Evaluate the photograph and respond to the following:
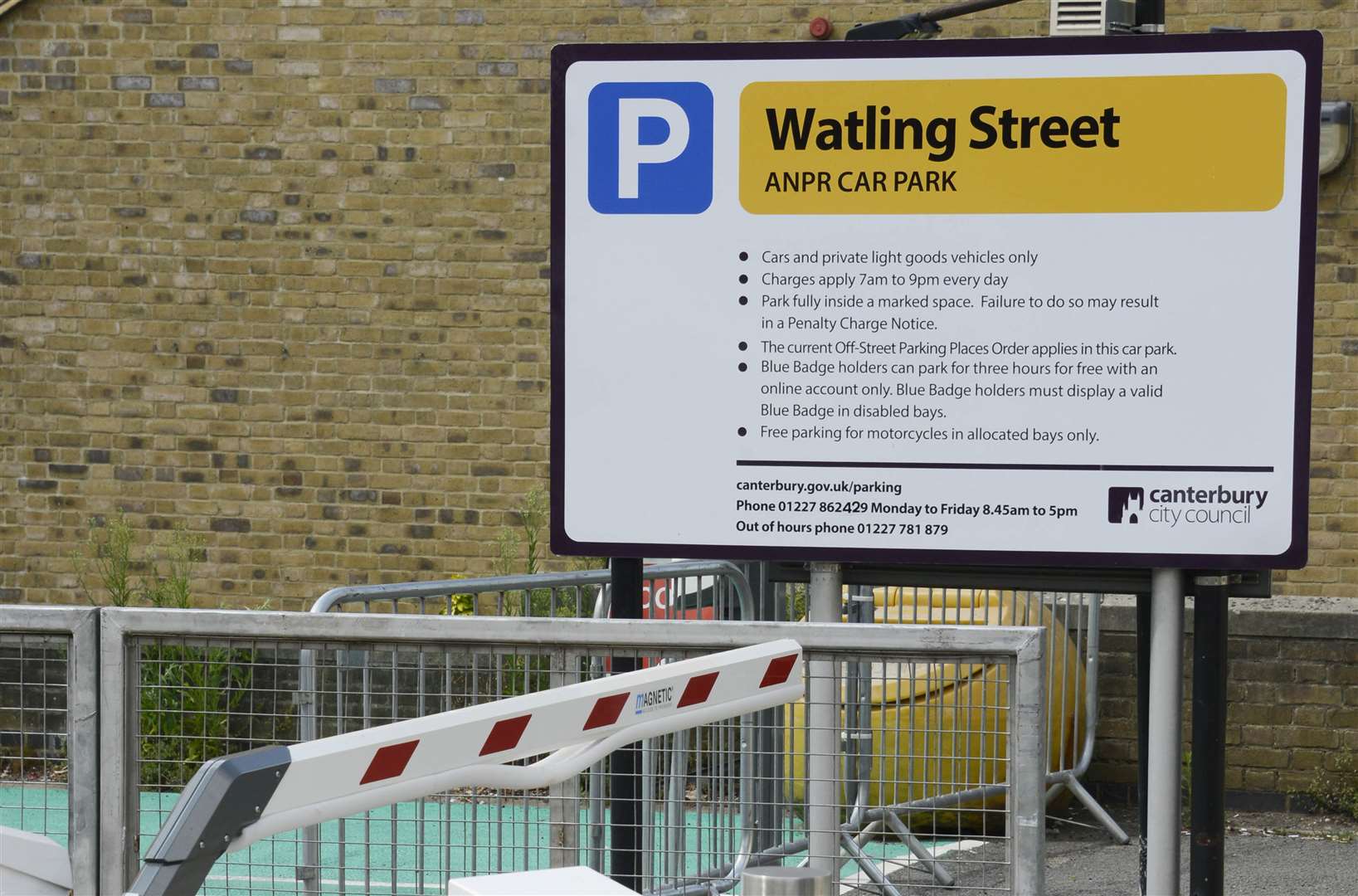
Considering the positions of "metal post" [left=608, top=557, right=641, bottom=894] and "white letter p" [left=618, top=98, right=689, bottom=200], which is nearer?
"metal post" [left=608, top=557, right=641, bottom=894]

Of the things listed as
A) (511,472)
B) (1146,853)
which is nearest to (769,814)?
(1146,853)

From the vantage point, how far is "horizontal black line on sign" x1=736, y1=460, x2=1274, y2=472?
13.8 ft

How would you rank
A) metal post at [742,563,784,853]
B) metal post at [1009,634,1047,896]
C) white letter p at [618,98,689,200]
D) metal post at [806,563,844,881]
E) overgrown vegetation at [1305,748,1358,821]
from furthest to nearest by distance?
overgrown vegetation at [1305,748,1358,821] < white letter p at [618,98,689,200] < metal post at [742,563,784,853] < metal post at [806,563,844,881] < metal post at [1009,634,1047,896]

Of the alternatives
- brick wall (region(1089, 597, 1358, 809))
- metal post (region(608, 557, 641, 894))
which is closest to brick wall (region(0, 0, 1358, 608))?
brick wall (region(1089, 597, 1358, 809))

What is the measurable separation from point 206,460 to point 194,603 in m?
0.86

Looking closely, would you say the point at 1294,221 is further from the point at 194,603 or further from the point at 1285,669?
the point at 194,603

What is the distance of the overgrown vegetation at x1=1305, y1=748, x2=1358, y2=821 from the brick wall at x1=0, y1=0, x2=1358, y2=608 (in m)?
4.36

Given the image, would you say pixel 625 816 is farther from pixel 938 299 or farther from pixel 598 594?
pixel 598 594

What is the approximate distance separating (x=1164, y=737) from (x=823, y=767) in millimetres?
1207

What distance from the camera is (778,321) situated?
435 centimetres

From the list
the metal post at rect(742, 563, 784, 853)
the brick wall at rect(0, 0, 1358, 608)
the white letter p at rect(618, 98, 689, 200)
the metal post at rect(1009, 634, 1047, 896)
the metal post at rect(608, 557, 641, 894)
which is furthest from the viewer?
the brick wall at rect(0, 0, 1358, 608)

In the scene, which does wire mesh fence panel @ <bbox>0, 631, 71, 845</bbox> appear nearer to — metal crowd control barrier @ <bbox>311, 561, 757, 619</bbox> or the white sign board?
metal crowd control barrier @ <bbox>311, 561, 757, 619</bbox>

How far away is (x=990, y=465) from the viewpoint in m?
4.28

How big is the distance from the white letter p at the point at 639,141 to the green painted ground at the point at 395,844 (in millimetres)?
1682
